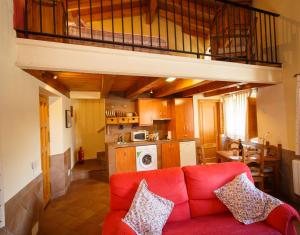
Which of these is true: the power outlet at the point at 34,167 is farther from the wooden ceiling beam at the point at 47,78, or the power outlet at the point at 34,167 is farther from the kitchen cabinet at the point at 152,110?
the kitchen cabinet at the point at 152,110

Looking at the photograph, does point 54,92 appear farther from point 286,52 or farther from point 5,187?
point 286,52

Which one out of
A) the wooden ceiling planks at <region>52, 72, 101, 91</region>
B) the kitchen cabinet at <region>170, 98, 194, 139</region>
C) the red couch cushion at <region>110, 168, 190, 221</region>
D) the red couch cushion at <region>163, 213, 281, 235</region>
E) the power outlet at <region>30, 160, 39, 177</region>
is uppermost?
the wooden ceiling planks at <region>52, 72, 101, 91</region>

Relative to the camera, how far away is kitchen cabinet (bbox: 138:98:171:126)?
17.0ft

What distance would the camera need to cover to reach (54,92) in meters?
3.19

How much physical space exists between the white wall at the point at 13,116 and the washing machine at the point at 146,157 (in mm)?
2703

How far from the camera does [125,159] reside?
4.56m

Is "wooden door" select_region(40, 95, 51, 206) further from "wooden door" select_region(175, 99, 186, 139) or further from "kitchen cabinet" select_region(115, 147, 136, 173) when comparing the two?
"wooden door" select_region(175, 99, 186, 139)

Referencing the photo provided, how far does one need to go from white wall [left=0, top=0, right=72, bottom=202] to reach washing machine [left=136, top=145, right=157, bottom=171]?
8.87 ft

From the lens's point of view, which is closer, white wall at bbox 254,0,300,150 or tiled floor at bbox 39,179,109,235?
tiled floor at bbox 39,179,109,235

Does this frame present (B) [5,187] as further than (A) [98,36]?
No

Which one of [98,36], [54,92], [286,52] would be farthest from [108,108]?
[286,52]

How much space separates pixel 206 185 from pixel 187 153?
303 cm

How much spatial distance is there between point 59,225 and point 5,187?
1.45 m

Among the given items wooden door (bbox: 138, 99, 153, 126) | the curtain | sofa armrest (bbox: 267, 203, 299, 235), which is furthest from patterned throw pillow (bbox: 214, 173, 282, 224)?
wooden door (bbox: 138, 99, 153, 126)
